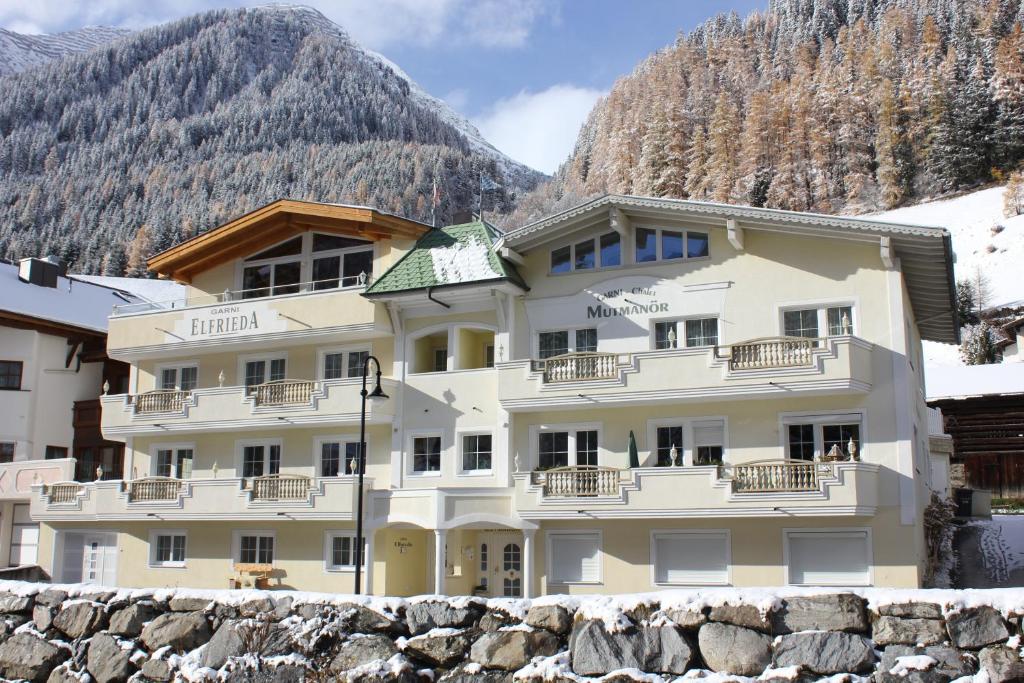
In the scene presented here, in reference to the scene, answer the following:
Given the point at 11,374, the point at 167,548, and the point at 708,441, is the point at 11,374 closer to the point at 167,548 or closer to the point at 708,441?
the point at 167,548

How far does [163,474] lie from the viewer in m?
36.7

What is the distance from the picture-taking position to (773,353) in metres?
27.0

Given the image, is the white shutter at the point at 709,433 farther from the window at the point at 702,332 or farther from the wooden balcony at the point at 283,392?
the wooden balcony at the point at 283,392

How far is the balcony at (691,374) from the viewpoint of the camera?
86.1 feet

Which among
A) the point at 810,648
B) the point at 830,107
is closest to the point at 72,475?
the point at 810,648

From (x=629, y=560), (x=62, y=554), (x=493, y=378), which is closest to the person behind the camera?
(x=629, y=560)

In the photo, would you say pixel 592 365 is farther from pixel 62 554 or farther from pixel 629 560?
pixel 62 554

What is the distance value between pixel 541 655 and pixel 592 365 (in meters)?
15.4

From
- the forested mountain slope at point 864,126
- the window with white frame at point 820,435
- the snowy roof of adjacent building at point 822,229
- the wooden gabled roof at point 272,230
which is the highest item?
the forested mountain slope at point 864,126

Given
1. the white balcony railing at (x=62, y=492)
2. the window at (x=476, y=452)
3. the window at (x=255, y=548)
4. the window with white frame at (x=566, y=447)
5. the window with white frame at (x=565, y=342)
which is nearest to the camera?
the window with white frame at (x=566, y=447)

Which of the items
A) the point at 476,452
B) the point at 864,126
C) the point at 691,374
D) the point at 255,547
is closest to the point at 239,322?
A: the point at 255,547

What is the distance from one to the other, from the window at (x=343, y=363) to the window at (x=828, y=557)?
14.0 metres

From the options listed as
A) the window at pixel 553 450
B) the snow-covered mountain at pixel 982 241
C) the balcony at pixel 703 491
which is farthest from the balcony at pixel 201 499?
the snow-covered mountain at pixel 982 241

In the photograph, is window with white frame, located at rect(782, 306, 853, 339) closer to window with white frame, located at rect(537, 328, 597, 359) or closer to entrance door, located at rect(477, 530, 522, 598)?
window with white frame, located at rect(537, 328, 597, 359)
